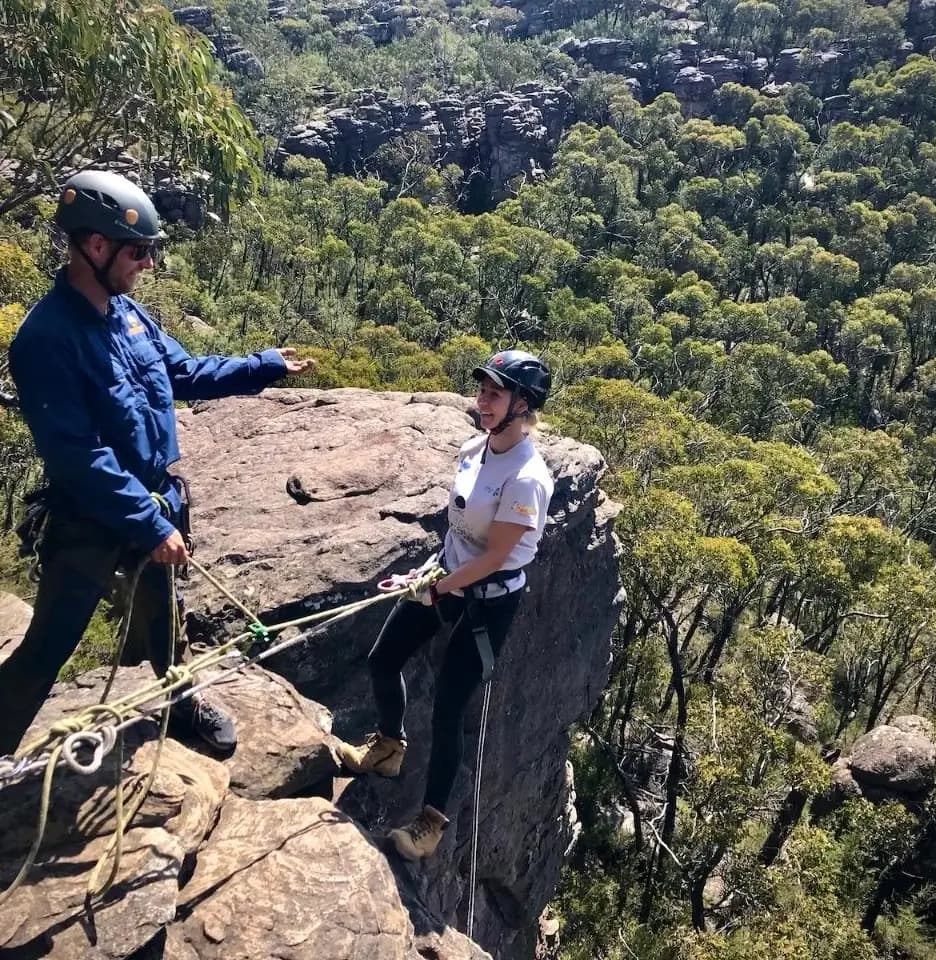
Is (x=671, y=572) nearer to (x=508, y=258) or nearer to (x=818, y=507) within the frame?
(x=818, y=507)

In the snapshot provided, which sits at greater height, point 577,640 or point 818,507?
point 577,640

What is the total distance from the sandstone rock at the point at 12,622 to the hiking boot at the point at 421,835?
2260mm

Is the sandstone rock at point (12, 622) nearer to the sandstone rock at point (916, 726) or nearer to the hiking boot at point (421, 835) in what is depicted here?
the hiking boot at point (421, 835)

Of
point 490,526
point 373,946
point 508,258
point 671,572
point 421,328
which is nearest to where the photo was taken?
point 373,946

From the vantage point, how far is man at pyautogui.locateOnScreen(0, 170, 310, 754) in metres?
2.86

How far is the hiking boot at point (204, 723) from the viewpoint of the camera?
12.6 feet

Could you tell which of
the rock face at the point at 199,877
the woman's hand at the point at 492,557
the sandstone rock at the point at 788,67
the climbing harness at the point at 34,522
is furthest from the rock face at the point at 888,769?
the sandstone rock at the point at 788,67

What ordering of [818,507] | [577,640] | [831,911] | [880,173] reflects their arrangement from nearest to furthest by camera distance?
1. [577,640]
2. [831,911]
3. [818,507]
4. [880,173]

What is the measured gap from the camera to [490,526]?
3.76 m

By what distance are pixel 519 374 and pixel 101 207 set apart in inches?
73.0

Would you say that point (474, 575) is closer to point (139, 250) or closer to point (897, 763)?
point (139, 250)

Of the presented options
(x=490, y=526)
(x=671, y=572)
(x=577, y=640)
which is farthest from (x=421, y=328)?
(x=490, y=526)

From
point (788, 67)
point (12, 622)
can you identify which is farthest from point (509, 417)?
point (788, 67)

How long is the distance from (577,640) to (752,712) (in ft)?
23.6
